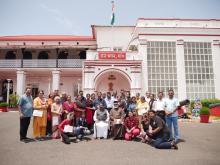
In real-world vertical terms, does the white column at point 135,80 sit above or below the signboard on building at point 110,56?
below

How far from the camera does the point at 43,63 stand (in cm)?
2309

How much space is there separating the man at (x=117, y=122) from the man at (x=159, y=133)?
118cm

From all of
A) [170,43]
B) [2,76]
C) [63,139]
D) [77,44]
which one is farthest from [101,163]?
[2,76]

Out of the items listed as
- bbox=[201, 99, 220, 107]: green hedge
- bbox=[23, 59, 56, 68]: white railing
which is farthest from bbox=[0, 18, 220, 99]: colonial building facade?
bbox=[23, 59, 56, 68]: white railing

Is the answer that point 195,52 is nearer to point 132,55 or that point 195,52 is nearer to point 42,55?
point 132,55

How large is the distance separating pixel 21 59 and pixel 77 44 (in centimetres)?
638

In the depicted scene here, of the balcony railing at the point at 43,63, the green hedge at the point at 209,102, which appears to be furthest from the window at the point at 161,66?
the balcony railing at the point at 43,63

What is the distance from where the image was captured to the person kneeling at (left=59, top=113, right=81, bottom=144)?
7.07 metres

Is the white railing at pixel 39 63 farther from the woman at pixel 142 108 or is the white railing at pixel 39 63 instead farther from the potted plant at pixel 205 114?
the woman at pixel 142 108

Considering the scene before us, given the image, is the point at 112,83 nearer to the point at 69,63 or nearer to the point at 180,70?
the point at 180,70

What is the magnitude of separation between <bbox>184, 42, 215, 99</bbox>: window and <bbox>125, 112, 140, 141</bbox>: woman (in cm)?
1117

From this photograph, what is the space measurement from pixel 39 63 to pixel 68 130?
17.5 metres

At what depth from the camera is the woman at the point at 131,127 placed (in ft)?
25.1

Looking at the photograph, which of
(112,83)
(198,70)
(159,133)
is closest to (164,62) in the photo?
(198,70)
